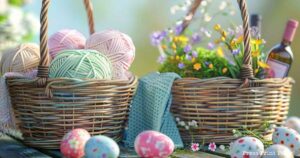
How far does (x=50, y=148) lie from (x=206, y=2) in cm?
90

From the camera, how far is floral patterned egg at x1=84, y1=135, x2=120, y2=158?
106cm

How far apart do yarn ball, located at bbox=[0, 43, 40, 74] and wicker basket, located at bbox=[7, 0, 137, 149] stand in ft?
0.33

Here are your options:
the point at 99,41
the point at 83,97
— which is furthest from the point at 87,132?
the point at 99,41

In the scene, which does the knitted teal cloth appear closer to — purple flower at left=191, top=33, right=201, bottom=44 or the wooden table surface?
the wooden table surface

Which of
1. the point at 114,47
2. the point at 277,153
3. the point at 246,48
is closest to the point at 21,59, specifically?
the point at 114,47

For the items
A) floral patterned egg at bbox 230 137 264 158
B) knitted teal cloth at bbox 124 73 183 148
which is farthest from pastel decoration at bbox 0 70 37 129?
floral patterned egg at bbox 230 137 264 158

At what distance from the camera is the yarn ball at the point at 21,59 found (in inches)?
53.2

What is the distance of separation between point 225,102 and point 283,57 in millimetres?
310

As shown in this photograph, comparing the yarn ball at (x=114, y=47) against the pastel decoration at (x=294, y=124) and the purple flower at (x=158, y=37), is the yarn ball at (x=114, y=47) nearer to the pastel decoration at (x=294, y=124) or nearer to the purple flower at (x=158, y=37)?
A: the purple flower at (x=158, y=37)

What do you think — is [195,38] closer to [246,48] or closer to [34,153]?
[246,48]

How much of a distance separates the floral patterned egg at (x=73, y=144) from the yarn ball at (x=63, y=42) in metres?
0.37

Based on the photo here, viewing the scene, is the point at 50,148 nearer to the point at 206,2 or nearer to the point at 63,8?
the point at 206,2

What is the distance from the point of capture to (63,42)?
1425 mm

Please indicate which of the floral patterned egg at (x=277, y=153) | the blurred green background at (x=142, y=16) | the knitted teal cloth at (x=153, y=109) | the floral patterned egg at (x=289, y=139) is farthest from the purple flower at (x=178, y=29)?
the blurred green background at (x=142, y=16)
